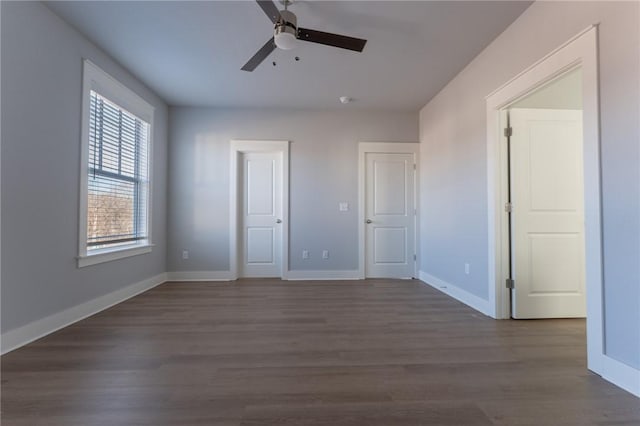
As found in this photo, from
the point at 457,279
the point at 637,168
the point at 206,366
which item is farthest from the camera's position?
the point at 457,279

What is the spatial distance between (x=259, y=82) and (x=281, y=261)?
249 cm

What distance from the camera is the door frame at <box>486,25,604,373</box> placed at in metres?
1.72

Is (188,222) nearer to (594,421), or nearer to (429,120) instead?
(429,120)

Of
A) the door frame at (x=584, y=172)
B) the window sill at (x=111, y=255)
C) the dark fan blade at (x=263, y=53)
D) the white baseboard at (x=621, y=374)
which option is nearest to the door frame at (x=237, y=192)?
the window sill at (x=111, y=255)

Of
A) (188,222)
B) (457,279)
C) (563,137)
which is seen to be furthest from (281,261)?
(563,137)

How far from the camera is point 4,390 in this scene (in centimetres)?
154

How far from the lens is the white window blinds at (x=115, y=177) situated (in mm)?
2887

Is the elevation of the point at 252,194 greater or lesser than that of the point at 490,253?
greater

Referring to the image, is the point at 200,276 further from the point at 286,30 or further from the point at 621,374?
the point at 621,374

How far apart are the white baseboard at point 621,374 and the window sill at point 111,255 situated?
3848 millimetres

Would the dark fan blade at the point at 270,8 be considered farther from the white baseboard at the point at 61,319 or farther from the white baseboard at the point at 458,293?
the white baseboard at the point at 458,293

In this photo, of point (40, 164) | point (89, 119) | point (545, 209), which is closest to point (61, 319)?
point (40, 164)

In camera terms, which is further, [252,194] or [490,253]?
[252,194]

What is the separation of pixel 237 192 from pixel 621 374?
418cm
